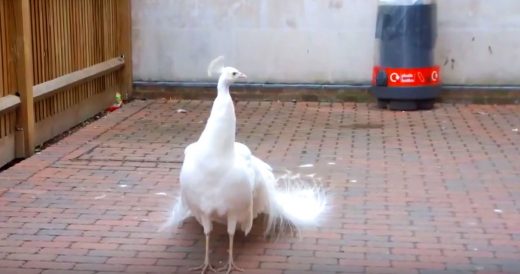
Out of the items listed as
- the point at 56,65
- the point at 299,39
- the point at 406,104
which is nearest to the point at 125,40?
the point at 299,39

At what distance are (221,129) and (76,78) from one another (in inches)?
210

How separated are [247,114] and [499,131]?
317 centimetres

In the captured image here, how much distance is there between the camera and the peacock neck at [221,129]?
5.31 metres

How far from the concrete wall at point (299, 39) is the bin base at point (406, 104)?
627 mm

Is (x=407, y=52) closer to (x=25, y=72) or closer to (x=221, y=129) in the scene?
(x=25, y=72)

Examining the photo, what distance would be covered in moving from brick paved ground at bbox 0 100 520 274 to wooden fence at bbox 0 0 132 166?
35 cm

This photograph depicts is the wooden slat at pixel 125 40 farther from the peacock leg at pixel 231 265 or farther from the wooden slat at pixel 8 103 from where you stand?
the peacock leg at pixel 231 265

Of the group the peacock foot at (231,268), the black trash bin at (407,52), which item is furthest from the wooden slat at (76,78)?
the peacock foot at (231,268)

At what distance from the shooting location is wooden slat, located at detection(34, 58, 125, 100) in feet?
30.3

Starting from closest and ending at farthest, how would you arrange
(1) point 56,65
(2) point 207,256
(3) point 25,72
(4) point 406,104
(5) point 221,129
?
(5) point 221,129, (2) point 207,256, (3) point 25,72, (1) point 56,65, (4) point 406,104

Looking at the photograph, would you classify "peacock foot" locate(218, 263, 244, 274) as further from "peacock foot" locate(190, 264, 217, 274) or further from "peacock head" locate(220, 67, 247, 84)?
"peacock head" locate(220, 67, 247, 84)

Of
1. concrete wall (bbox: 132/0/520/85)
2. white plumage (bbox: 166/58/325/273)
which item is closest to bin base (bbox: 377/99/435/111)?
concrete wall (bbox: 132/0/520/85)

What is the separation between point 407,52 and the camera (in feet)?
37.6

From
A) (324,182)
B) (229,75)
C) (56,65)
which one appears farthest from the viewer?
(56,65)
